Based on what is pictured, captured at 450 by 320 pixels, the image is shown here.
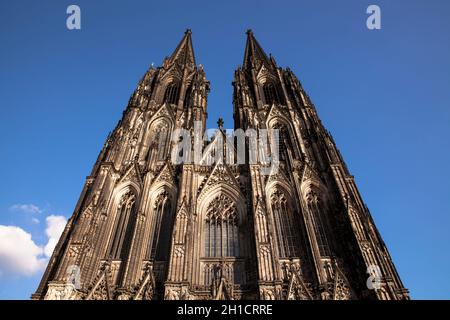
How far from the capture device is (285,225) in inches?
768

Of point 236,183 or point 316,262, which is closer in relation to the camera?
point 316,262

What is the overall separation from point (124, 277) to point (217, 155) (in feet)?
35.9

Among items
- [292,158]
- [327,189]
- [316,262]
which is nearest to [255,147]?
[292,158]

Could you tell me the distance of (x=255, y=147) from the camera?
2356cm

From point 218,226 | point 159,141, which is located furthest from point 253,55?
point 218,226

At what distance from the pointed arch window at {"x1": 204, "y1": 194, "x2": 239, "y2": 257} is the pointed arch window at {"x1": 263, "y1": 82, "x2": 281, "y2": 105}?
13.1 m

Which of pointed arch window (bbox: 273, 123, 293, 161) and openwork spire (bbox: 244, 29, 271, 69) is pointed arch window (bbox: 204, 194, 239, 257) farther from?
openwork spire (bbox: 244, 29, 271, 69)

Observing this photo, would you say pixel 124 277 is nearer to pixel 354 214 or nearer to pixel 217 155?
pixel 217 155

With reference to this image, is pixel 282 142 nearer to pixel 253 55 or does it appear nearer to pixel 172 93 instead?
pixel 172 93

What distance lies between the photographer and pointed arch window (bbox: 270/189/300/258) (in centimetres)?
1809

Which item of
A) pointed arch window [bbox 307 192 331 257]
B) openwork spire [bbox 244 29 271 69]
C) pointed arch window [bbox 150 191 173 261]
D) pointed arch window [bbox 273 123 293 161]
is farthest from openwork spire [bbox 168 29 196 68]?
pointed arch window [bbox 307 192 331 257]

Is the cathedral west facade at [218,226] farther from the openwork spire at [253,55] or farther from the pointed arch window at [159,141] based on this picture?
the openwork spire at [253,55]

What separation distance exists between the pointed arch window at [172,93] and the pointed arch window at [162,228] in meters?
12.3

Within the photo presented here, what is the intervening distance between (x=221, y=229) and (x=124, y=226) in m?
5.96
